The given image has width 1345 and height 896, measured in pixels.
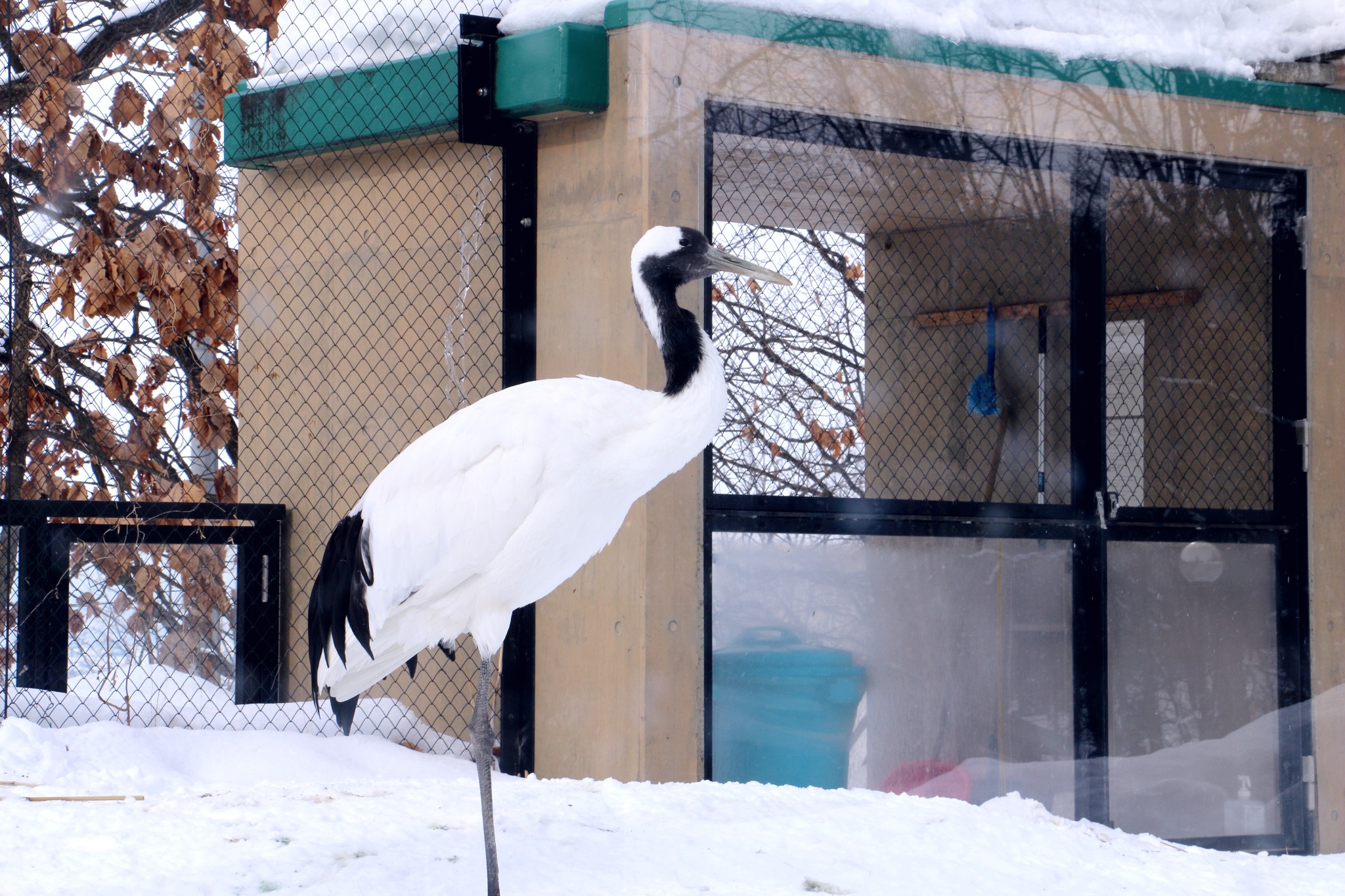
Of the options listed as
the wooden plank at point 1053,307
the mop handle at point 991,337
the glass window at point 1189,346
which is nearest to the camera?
the glass window at point 1189,346

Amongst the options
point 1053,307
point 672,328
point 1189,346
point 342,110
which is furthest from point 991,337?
point 672,328

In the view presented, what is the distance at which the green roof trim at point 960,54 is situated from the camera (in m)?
4.45

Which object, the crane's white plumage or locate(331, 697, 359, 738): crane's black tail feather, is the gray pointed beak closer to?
the crane's white plumage

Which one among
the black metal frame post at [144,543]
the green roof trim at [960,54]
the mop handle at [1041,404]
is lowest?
the black metal frame post at [144,543]

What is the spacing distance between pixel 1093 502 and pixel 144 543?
338 centimetres

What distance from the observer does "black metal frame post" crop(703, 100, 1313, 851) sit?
15.4 feet

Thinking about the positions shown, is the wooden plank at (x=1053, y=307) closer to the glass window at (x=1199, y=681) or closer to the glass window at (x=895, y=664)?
the glass window at (x=1199, y=681)

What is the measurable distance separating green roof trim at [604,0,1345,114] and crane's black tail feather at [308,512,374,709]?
1.87 metres

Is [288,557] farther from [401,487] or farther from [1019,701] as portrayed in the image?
[1019,701]

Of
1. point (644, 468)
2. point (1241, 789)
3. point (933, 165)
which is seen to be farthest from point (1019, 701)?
point (644, 468)

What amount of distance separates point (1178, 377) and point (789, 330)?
5.54 ft

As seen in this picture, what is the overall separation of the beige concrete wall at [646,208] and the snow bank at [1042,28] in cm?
15

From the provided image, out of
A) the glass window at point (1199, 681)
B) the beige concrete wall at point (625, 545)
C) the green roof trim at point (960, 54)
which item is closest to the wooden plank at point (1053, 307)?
the green roof trim at point (960, 54)

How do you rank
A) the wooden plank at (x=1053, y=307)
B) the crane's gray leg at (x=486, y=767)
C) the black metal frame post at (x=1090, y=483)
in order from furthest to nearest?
the wooden plank at (x=1053, y=307), the black metal frame post at (x=1090, y=483), the crane's gray leg at (x=486, y=767)
